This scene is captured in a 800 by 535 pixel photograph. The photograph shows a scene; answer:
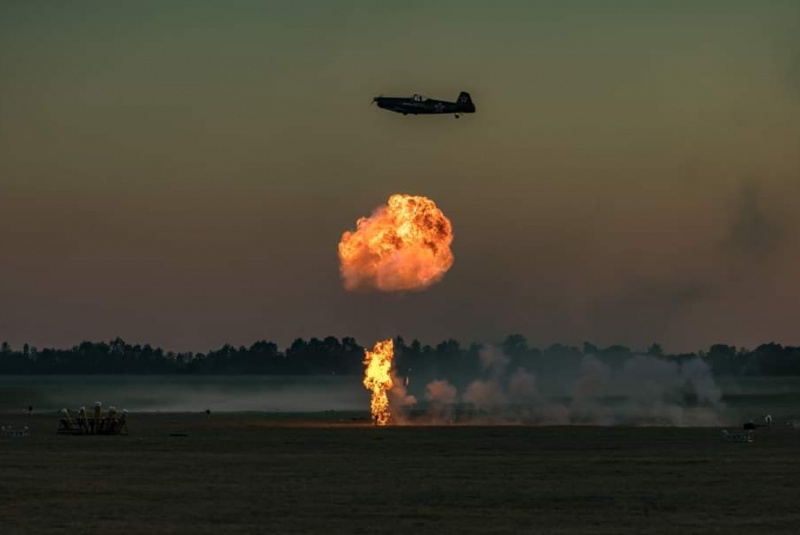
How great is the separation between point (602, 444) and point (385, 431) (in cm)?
2530

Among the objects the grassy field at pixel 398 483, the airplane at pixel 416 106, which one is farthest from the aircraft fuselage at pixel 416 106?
the grassy field at pixel 398 483

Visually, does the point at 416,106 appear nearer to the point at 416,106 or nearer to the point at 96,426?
the point at 416,106

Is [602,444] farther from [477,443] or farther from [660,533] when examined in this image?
[660,533]

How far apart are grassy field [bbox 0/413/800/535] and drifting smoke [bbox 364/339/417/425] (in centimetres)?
2305

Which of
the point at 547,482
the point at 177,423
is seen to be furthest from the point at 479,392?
the point at 547,482

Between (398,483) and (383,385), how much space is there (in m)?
75.7

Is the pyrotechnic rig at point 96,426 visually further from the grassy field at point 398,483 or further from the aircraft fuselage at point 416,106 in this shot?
the aircraft fuselage at point 416,106

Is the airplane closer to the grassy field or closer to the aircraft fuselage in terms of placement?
the aircraft fuselage

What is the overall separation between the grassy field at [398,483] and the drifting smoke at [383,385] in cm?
2305

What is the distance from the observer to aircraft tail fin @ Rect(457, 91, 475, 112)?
505 ft

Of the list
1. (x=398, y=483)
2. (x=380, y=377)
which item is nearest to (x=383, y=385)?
(x=380, y=377)

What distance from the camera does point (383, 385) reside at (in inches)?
6196

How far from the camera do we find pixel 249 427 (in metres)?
148

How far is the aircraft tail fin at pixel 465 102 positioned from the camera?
6058 inches
